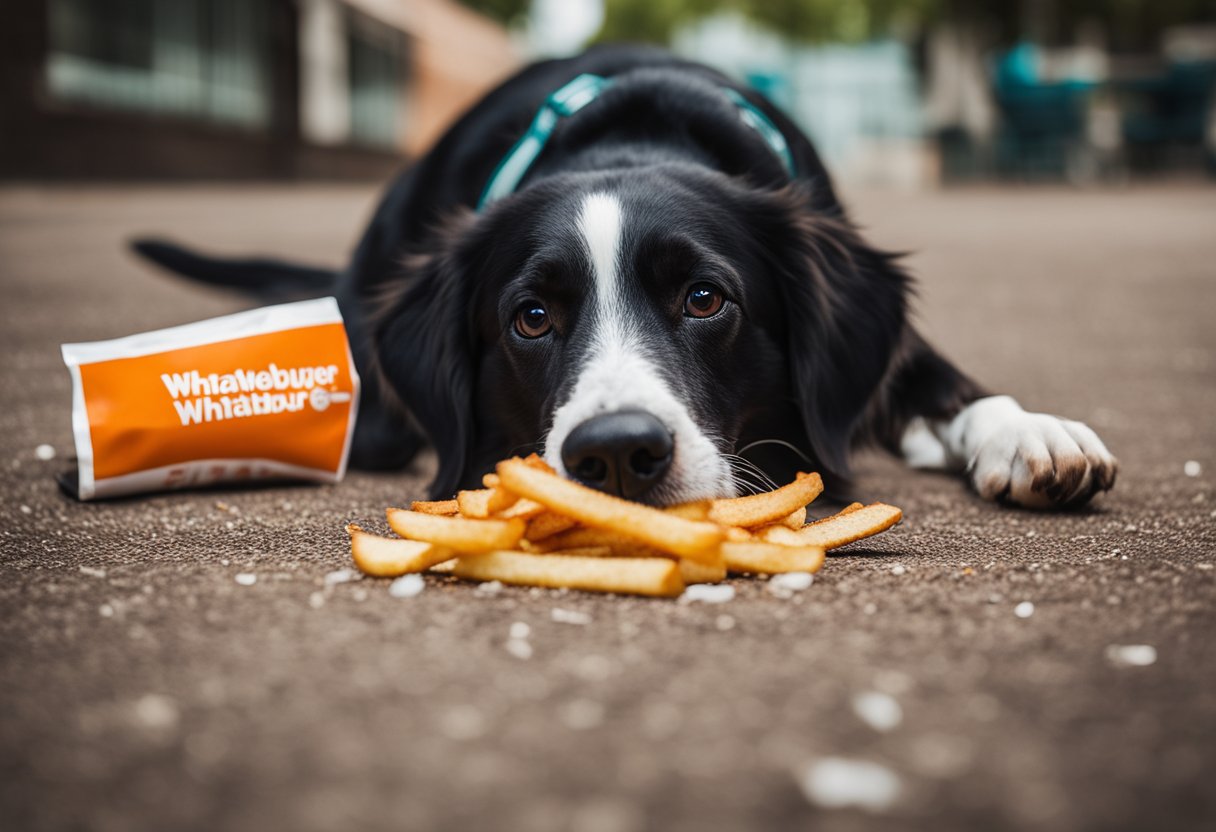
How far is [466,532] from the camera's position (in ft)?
5.56

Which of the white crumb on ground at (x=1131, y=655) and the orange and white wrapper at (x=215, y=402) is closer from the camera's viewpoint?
the white crumb on ground at (x=1131, y=655)

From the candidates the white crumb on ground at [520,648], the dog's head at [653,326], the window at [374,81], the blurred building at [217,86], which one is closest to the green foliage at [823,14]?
the blurred building at [217,86]

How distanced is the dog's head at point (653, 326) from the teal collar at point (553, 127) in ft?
0.56

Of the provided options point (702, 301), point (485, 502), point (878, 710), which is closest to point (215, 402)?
point (485, 502)

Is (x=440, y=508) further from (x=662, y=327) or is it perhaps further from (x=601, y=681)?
(x=601, y=681)

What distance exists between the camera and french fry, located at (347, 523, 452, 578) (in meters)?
1.75

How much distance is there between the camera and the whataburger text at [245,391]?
2.36 metres

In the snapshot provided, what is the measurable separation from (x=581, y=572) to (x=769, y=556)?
0.95 feet

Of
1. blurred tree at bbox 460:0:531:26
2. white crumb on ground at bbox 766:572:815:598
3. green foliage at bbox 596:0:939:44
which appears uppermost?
blurred tree at bbox 460:0:531:26

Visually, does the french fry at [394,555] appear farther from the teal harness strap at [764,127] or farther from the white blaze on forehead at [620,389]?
the teal harness strap at [764,127]

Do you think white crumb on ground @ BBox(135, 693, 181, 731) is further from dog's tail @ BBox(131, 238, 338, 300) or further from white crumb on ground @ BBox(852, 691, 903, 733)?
dog's tail @ BBox(131, 238, 338, 300)

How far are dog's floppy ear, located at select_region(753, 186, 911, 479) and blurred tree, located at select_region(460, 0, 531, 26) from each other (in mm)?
34716

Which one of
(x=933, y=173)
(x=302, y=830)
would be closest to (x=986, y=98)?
(x=933, y=173)

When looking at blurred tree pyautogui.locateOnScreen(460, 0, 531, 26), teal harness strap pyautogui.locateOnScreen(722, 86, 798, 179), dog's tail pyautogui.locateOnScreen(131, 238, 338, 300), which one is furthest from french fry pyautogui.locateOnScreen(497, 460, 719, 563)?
blurred tree pyautogui.locateOnScreen(460, 0, 531, 26)
